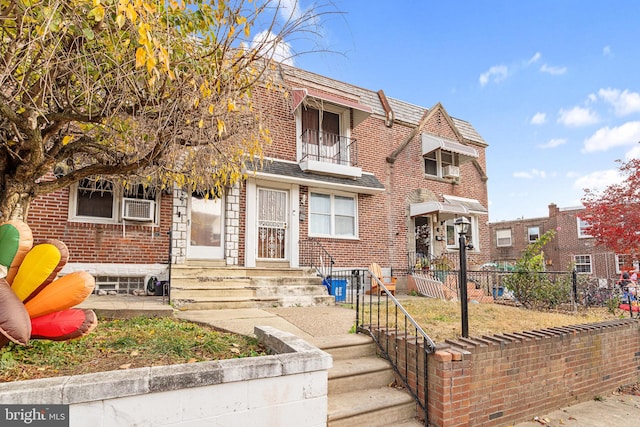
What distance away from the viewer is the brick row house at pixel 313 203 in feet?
27.0

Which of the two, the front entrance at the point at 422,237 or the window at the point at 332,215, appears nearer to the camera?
the window at the point at 332,215

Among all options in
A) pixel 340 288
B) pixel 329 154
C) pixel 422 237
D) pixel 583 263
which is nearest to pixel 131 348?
pixel 340 288

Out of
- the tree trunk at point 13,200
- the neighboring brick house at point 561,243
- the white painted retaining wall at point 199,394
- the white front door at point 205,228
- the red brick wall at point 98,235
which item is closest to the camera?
the white painted retaining wall at point 199,394

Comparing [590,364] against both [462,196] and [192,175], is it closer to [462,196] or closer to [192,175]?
[192,175]

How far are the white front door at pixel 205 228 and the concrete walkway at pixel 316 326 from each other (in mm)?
3077

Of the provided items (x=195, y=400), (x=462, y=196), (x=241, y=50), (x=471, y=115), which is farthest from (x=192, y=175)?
(x=471, y=115)

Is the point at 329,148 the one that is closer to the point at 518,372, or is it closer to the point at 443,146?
the point at 443,146

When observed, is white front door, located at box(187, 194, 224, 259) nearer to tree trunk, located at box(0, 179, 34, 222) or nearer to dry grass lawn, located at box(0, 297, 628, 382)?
dry grass lawn, located at box(0, 297, 628, 382)

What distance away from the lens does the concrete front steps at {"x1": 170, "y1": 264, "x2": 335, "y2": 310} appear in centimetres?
698

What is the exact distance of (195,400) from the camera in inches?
109

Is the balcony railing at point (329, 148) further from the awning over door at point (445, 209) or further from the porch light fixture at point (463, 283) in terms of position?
the porch light fixture at point (463, 283)

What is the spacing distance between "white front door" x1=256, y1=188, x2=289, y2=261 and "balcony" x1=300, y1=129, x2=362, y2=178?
4.04 ft

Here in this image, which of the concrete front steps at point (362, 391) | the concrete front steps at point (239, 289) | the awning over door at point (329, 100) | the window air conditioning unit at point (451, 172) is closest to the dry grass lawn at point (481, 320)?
the concrete front steps at point (362, 391)

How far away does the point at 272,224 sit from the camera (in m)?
10.4
